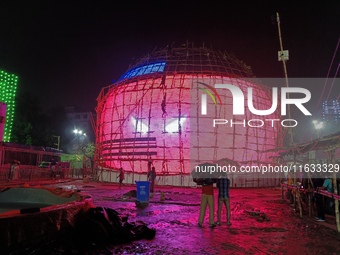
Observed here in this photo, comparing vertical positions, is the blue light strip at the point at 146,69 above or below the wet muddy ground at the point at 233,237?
above

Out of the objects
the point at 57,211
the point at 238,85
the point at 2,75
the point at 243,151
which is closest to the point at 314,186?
the point at 57,211

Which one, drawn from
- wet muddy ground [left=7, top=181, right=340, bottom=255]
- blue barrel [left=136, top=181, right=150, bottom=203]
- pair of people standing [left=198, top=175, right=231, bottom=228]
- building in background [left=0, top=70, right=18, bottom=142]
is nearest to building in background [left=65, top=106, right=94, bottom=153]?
building in background [left=0, top=70, right=18, bottom=142]

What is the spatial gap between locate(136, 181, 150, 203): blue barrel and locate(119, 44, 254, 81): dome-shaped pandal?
16703mm

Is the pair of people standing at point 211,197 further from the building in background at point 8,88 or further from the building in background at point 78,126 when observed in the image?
the building in background at point 78,126

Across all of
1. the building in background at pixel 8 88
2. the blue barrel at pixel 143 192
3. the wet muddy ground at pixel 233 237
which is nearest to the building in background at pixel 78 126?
the building in background at pixel 8 88

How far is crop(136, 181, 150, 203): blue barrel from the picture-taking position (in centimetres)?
1230

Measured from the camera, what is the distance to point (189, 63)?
28.7m

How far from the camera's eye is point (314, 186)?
9836mm

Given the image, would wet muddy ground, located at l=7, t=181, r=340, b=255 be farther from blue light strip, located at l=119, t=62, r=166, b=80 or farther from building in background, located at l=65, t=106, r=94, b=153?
building in background, located at l=65, t=106, r=94, b=153

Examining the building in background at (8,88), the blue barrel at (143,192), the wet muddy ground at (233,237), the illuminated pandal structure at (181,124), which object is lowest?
the wet muddy ground at (233,237)

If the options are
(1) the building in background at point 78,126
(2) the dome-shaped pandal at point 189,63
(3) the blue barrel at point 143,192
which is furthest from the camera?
(1) the building in background at point 78,126

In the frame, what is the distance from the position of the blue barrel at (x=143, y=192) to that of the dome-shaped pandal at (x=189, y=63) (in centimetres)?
1670

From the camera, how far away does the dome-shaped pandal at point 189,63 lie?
28016mm

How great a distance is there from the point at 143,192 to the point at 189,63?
19.0 m
